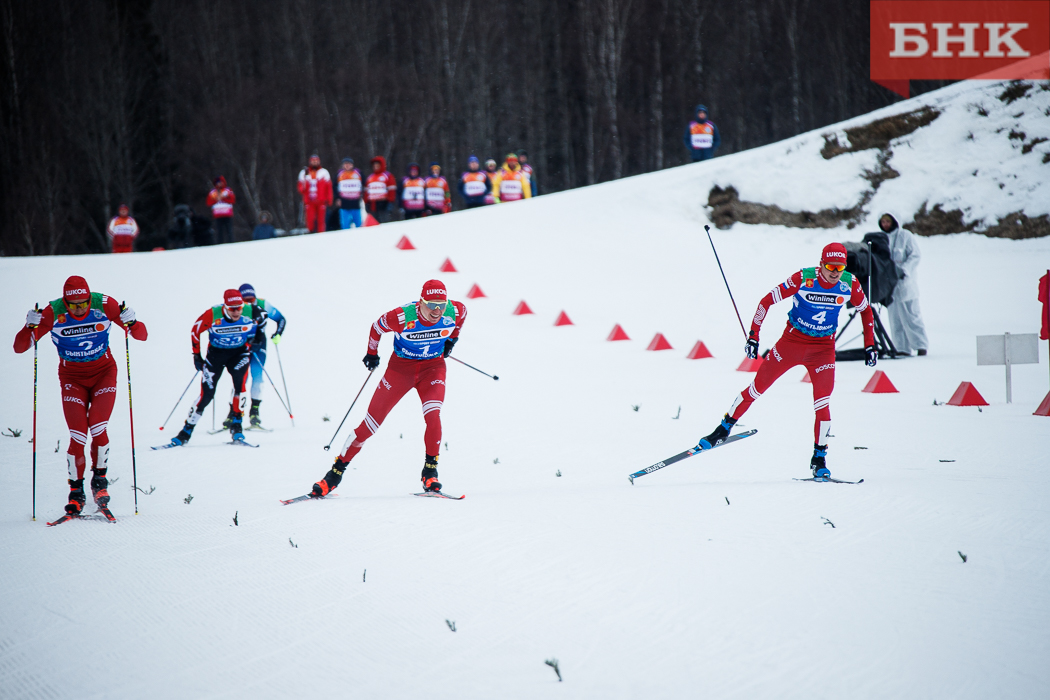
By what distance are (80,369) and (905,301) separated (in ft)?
Result: 35.6

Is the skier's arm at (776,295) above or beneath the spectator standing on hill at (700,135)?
beneath

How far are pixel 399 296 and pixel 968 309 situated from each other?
10.5 m

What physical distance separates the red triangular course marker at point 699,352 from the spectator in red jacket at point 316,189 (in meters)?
10.9

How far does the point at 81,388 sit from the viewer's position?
676 cm

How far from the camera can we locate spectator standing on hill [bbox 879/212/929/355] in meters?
12.4

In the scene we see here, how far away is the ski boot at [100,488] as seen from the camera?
21.5 feet

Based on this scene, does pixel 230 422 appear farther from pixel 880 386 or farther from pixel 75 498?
pixel 880 386

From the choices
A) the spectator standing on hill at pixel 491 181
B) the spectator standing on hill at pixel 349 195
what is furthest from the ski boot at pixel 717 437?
the spectator standing on hill at pixel 491 181

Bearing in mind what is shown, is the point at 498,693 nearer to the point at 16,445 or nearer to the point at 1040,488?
the point at 1040,488

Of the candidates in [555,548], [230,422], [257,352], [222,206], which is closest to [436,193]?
[222,206]

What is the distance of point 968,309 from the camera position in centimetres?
1532

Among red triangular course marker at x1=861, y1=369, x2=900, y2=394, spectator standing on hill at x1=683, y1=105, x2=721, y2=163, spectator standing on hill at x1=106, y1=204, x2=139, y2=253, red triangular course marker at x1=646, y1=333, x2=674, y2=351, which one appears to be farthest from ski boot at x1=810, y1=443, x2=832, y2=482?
spectator standing on hill at x1=106, y1=204, x2=139, y2=253

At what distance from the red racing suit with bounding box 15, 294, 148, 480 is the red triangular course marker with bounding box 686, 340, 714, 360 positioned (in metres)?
8.56

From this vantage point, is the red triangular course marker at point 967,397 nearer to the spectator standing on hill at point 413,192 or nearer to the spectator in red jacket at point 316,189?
the spectator in red jacket at point 316,189
